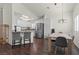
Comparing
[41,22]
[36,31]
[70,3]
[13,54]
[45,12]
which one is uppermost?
[70,3]

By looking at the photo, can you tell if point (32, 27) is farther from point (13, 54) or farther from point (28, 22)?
point (13, 54)

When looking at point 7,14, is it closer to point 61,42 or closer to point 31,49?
point 31,49

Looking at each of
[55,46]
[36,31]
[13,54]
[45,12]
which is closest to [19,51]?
[13,54]

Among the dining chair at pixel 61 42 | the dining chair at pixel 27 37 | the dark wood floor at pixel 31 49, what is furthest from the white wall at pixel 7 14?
the dining chair at pixel 61 42

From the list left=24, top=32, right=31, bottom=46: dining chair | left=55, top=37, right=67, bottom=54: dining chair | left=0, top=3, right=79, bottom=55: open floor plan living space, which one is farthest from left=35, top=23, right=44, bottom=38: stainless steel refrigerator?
left=55, top=37, right=67, bottom=54: dining chair

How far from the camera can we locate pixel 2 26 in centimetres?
193

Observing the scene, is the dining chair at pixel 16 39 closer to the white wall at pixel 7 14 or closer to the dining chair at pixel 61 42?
the white wall at pixel 7 14

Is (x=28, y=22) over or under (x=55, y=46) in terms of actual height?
over

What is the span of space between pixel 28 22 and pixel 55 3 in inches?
25.4

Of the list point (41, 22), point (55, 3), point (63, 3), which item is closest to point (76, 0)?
point (63, 3)

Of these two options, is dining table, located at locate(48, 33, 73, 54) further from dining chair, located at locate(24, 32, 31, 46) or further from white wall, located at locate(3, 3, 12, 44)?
white wall, located at locate(3, 3, 12, 44)

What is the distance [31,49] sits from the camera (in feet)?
6.52

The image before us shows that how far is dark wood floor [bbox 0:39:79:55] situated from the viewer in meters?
1.94

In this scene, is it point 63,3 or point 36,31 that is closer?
point 63,3
